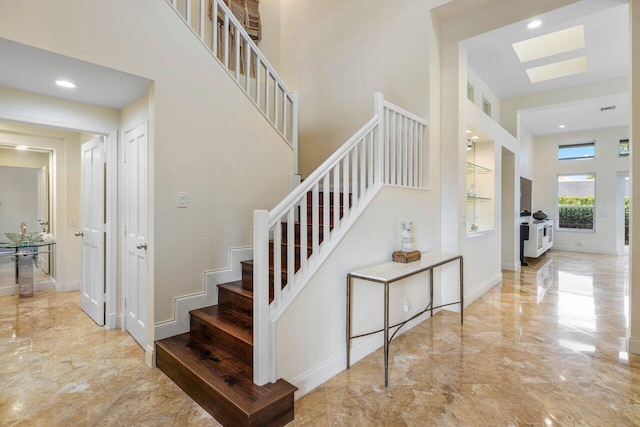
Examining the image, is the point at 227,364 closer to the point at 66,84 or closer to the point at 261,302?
the point at 261,302

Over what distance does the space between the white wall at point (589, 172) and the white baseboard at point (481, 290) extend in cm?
536

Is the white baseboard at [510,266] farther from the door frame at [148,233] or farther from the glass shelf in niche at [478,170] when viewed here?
the door frame at [148,233]

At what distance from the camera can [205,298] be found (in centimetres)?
291

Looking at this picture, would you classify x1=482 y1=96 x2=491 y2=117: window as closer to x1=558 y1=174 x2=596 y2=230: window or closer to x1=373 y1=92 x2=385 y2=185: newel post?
x1=373 y1=92 x2=385 y2=185: newel post

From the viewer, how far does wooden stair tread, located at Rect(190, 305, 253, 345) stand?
2366 mm

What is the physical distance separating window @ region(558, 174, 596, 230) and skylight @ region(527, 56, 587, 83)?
15.3ft

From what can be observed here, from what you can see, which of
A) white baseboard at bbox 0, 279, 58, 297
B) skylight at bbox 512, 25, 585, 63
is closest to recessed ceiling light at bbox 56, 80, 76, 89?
white baseboard at bbox 0, 279, 58, 297

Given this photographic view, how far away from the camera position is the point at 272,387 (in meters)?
1.95

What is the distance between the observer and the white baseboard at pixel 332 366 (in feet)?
7.17

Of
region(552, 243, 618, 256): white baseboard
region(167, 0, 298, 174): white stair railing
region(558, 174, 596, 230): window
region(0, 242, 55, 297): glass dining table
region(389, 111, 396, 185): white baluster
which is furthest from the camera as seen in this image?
region(558, 174, 596, 230): window

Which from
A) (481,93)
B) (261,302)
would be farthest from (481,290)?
(261,302)

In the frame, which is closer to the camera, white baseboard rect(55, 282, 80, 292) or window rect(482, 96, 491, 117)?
white baseboard rect(55, 282, 80, 292)

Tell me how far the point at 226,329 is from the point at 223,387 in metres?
0.52

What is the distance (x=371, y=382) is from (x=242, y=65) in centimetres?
432
